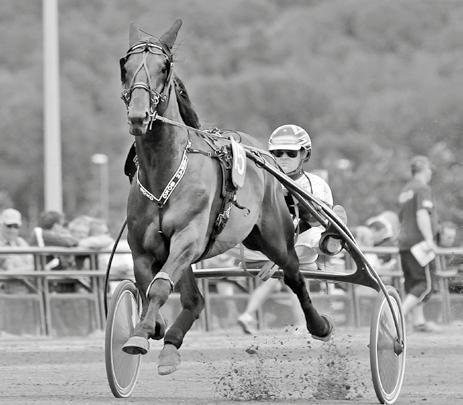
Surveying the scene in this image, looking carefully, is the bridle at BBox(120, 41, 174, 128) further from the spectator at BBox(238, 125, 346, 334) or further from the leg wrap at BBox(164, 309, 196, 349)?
the spectator at BBox(238, 125, 346, 334)

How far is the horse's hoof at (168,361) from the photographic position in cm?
929

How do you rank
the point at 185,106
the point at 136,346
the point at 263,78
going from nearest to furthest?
the point at 136,346
the point at 185,106
the point at 263,78

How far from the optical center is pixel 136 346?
28.7 ft

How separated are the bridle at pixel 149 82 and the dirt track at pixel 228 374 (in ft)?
5.99

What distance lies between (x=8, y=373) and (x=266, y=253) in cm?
246

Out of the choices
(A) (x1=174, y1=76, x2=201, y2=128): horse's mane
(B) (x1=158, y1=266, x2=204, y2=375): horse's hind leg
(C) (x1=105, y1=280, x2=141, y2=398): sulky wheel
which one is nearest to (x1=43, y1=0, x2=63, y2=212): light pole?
(B) (x1=158, y1=266, x2=204, y2=375): horse's hind leg

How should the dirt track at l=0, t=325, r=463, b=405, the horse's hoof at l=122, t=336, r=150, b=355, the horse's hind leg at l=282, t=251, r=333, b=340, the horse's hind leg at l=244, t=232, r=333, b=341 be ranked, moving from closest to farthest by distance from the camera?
the horse's hoof at l=122, t=336, r=150, b=355, the dirt track at l=0, t=325, r=463, b=405, the horse's hind leg at l=244, t=232, r=333, b=341, the horse's hind leg at l=282, t=251, r=333, b=340

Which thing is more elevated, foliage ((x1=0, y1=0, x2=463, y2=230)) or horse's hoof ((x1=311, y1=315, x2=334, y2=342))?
foliage ((x1=0, y1=0, x2=463, y2=230))

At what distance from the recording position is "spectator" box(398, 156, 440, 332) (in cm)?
1733

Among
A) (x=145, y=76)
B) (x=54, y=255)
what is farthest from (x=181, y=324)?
(x=54, y=255)

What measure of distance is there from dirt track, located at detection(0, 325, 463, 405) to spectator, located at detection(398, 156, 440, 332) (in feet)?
2.18

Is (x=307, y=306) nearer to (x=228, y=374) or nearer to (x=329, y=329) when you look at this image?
(x=329, y=329)

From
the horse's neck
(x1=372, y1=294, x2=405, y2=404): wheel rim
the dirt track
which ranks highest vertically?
the horse's neck

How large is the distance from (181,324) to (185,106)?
1402 millimetres
